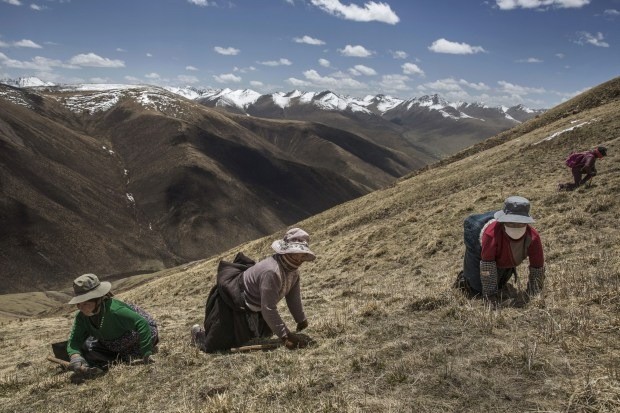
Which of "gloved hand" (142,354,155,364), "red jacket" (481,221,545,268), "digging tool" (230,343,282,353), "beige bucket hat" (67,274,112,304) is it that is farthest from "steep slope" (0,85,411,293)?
"red jacket" (481,221,545,268)

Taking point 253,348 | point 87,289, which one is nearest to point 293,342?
point 253,348

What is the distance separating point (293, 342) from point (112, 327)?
10.2ft

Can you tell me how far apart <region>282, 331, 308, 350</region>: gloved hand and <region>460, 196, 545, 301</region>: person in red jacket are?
328cm

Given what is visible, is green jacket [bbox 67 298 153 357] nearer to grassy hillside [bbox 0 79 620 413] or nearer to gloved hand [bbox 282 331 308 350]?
grassy hillside [bbox 0 79 620 413]

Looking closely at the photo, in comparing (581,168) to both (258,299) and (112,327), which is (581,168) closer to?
(258,299)

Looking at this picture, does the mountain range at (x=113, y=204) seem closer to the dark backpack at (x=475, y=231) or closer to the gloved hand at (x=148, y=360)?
the gloved hand at (x=148, y=360)

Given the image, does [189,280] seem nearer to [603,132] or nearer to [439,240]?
[439,240]

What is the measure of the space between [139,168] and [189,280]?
6314 inches

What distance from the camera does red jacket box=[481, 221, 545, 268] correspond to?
7.35m

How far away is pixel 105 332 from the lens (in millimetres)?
7449

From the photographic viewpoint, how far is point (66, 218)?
122 metres

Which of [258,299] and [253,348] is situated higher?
[258,299]

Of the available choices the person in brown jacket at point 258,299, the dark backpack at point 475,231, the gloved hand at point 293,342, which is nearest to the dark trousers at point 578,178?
the dark backpack at point 475,231

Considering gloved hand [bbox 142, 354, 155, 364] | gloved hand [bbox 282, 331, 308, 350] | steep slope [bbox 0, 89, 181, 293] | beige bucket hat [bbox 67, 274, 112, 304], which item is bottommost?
Answer: steep slope [bbox 0, 89, 181, 293]
